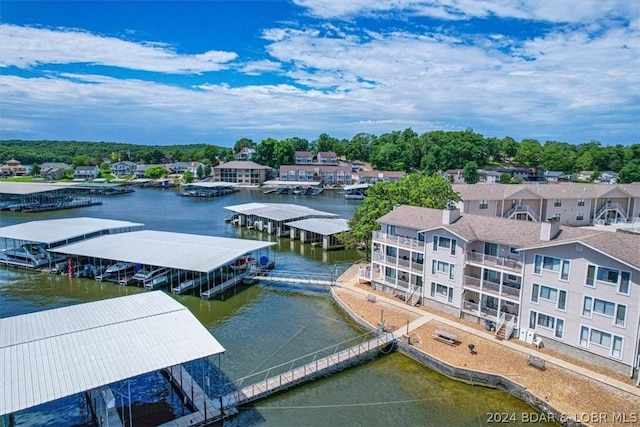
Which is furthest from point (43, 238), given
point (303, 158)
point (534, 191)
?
point (303, 158)

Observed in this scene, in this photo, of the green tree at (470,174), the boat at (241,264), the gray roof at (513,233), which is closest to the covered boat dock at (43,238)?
the boat at (241,264)

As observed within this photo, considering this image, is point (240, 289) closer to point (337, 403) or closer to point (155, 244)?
point (155, 244)

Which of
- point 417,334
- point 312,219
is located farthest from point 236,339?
point 312,219

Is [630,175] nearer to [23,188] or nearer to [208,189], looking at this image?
[208,189]

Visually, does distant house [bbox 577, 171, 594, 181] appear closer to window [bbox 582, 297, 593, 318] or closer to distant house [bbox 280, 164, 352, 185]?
distant house [bbox 280, 164, 352, 185]

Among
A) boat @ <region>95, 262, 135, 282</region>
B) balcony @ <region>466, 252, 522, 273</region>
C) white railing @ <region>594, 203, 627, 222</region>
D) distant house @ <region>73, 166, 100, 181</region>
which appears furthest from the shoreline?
distant house @ <region>73, 166, 100, 181</region>

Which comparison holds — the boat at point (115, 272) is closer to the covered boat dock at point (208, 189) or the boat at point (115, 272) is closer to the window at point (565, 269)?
the window at point (565, 269)

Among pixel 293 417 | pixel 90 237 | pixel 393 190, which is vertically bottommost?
pixel 293 417
